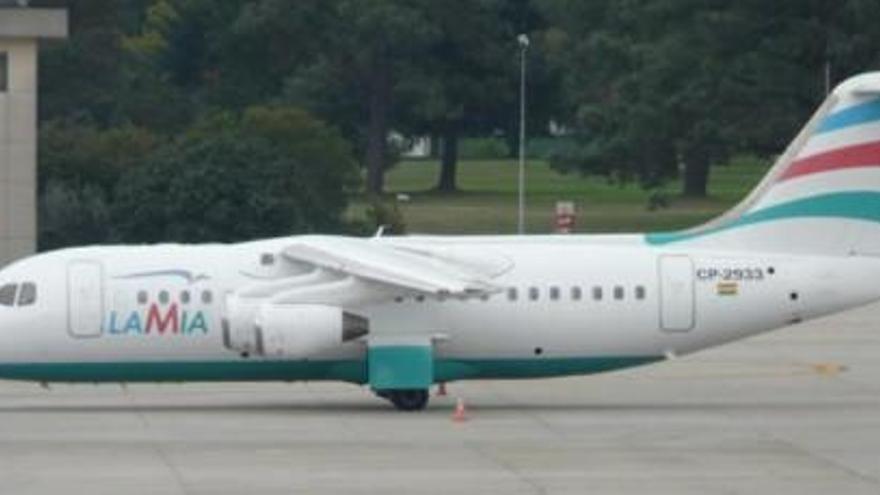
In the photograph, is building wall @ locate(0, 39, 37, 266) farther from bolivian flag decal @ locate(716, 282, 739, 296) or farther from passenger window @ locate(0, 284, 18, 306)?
bolivian flag decal @ locate(716, 282, 739, 296)

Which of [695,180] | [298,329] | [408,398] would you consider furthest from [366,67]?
[298,329]

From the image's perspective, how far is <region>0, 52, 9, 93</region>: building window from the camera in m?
59.8

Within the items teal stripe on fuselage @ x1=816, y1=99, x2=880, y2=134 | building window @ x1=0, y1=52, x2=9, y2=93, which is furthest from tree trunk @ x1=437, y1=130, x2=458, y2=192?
teal stripe on fuselage @ x1=816, y1=99, x2=880, y2=134

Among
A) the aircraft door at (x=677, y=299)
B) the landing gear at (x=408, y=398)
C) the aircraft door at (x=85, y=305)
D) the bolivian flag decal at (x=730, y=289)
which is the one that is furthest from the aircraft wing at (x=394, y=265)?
the bolivian flag decal at (x=730, y=289)

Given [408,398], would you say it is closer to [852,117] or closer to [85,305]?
[85,305]

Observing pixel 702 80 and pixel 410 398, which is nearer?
pixel 410 398

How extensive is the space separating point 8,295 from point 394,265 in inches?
185

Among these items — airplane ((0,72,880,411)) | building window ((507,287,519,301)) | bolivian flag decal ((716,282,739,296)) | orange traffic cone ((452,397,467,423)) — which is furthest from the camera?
building window ((507,287,519,301))

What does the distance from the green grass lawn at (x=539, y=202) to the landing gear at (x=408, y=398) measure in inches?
1779

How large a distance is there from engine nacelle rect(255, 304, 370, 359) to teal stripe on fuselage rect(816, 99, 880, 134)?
628cm

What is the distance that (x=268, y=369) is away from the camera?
112 feet

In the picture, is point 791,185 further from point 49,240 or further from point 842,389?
point 49,240

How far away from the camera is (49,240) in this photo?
6606cm

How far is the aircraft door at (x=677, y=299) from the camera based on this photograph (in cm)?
3425
